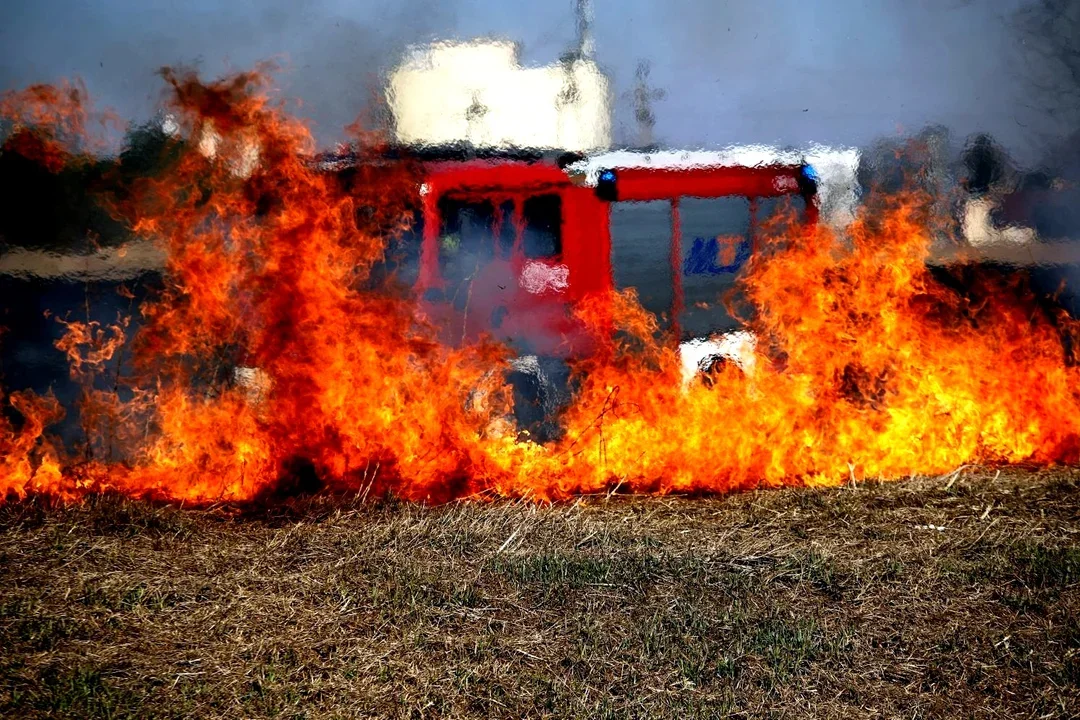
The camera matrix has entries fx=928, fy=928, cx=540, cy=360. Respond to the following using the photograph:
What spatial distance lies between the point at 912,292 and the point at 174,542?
5972 millimetres

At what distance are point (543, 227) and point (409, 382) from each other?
238cm

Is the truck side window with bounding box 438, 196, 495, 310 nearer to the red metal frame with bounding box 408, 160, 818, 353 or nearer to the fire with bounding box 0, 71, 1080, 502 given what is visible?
the red metal frame with bounding box 408, 160, 818, 353

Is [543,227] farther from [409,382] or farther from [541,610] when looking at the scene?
[541,610]

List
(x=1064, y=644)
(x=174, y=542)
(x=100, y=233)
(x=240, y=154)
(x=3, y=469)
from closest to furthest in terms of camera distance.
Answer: (x=1064, y=644) < (x=174, y=542) < (x=3, y=469) < (x=240, y=154) < (x=100, y=233)

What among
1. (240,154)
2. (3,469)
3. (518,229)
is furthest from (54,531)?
(518,229)

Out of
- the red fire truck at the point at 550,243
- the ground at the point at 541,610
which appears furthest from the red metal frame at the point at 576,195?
the ground at the point at 541,610

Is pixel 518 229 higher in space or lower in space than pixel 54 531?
higher

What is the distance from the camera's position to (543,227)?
8500mm

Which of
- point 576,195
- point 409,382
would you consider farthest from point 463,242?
point 409,382

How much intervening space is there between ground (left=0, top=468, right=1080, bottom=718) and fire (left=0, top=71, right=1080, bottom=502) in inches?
23.4

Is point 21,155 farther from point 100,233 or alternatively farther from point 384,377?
point 384,377

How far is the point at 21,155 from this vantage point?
347 inches

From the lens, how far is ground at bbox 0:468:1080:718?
12.2 ft

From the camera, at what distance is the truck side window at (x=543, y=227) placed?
8.45 meters
